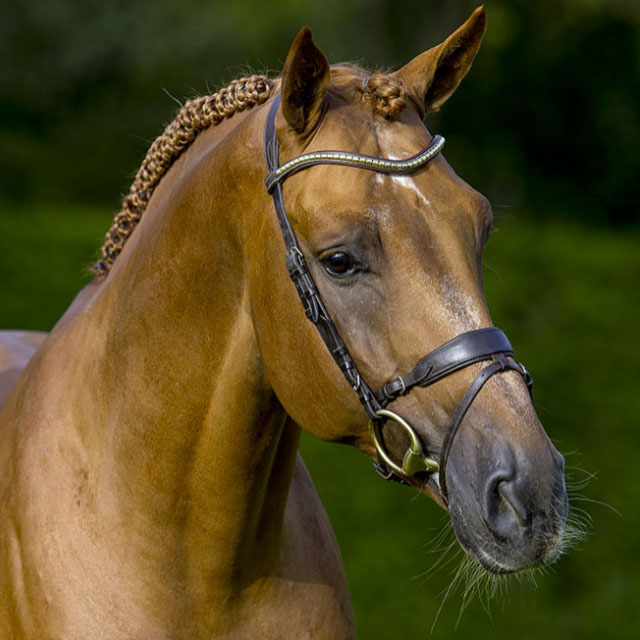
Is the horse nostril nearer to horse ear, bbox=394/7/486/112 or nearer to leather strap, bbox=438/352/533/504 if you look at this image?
leather strap, bbox=438/352/533/504

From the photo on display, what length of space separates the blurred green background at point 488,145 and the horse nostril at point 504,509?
5.17m

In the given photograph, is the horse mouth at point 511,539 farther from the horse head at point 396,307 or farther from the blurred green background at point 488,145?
the blurred green background at point 488,145

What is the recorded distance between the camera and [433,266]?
2105 millimetres

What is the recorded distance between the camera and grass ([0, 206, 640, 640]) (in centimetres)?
668

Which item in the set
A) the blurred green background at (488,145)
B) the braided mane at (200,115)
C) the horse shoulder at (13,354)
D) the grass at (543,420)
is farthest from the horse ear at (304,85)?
the blurred green background at (488,145)

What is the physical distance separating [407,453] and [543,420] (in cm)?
601

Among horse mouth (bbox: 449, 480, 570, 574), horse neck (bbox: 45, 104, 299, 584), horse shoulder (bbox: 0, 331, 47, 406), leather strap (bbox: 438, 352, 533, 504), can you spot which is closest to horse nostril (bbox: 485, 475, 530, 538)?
horse mouth (bbox: 449, 480, 570, 574)

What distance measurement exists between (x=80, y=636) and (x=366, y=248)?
44.8 inches

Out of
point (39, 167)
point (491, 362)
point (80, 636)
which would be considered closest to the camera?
point (491, 362)

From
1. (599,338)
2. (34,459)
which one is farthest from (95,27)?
(34,459)

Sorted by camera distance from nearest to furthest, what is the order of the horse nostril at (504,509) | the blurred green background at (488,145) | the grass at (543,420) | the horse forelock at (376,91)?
1. the horse nostril at (504,509)
2. the horse forelock at (376,91)
3. the grass at (543,420)
4. the blurred green background at (488,145)

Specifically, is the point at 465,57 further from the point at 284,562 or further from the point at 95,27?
the point at 95,27

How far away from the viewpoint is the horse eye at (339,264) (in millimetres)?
2164

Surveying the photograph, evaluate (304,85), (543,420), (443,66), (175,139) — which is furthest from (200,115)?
(543,420)
